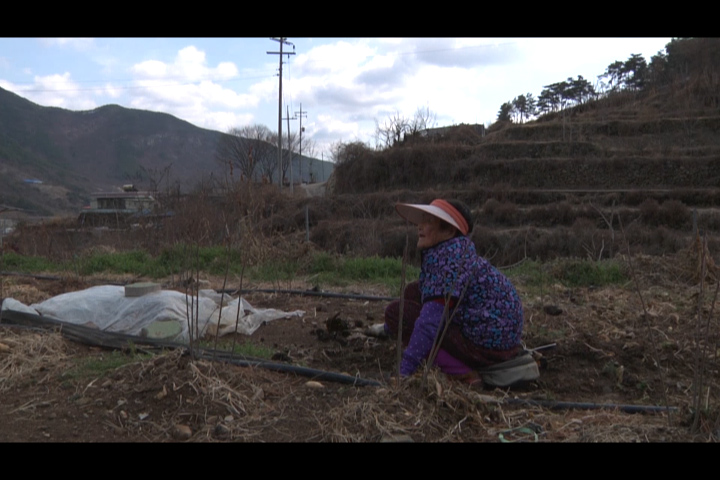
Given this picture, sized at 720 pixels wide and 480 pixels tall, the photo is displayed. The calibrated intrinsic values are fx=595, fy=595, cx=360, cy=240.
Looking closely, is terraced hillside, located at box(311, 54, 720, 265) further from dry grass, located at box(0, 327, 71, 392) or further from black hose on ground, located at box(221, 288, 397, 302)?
dry grass, located at box(0, 327, 71, 392)

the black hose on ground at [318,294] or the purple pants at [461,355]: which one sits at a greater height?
the purple pants at [461,355]

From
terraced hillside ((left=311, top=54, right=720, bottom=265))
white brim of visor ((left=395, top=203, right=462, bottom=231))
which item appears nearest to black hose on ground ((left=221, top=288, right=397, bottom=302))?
white brim of visor ((left=395, top=203, right=462, bottom=231))

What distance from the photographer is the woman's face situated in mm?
3225

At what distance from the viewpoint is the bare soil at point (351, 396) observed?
239cm

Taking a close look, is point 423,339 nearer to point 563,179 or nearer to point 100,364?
point 100,364

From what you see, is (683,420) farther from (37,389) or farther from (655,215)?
(655,215)

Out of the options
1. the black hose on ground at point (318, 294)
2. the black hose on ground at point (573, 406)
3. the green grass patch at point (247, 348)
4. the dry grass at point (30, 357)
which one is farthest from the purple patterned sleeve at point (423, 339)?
the black hose on ground at point (318, 294)

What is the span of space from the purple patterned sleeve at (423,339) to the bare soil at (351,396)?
0.22m

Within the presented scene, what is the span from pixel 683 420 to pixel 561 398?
34.1 inches

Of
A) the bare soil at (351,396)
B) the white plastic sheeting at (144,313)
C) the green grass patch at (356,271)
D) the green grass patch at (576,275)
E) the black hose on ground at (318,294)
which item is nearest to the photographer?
the bare soil at (351,396)

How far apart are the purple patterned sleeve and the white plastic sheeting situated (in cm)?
186

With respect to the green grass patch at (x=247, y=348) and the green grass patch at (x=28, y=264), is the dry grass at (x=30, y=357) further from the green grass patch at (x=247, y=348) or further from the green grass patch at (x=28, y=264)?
the green grass patch at (x=28, y=264)

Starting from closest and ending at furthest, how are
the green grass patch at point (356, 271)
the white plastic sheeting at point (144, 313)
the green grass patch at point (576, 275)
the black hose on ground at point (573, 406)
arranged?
the black hose on ground at point (573, 406)
the white plastic sheeting at point (144, 313)
the green grass patch at point (576, 275)
the green grass patch at point (356, 271)

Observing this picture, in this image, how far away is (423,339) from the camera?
299cm
